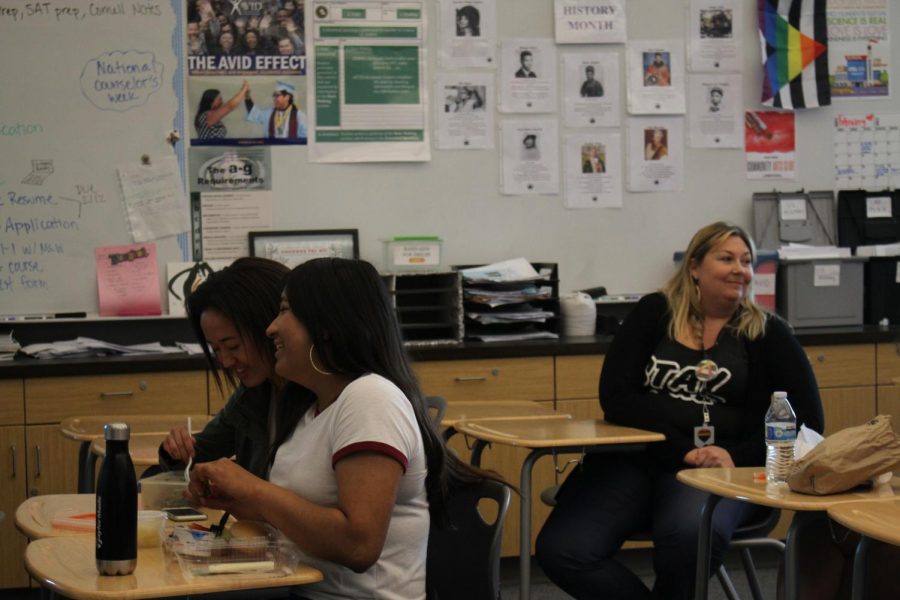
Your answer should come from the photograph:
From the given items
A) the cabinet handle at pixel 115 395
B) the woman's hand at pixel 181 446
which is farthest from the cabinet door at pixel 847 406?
the woman's hand at pixel 181 446

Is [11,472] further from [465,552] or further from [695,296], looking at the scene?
[465,552]

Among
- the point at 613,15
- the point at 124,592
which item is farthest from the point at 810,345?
the point at 124,592

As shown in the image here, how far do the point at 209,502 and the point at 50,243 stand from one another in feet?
9.32

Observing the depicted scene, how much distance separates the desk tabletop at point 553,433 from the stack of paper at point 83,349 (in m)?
1.47

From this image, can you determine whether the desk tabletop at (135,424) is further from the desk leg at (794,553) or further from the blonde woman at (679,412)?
the desk leg at (794,553)

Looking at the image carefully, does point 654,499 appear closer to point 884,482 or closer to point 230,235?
point 884,482

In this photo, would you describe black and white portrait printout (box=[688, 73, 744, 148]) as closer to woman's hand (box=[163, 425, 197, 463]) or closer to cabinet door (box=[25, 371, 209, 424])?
cabinet door (box=[25, 371, 209, 424])

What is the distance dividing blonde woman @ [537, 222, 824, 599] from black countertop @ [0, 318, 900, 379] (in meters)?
0.94

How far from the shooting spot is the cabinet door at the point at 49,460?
13.6 ft

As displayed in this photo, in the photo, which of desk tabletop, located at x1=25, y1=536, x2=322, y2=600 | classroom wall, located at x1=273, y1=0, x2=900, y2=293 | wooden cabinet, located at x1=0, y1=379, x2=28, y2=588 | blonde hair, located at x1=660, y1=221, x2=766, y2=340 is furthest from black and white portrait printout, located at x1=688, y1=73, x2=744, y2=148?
desk tabletop, located at x1=25, y1=536, x2=322, y2=600

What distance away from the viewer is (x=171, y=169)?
15.3ft

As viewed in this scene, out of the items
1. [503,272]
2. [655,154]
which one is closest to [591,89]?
[655,154]

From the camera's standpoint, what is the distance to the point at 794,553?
2.41 m

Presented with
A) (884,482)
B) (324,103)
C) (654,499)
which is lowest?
(654,499)
